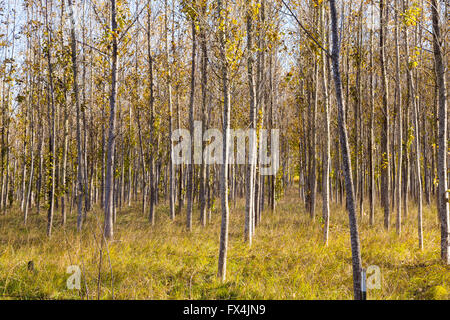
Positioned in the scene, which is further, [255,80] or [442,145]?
[255,80]

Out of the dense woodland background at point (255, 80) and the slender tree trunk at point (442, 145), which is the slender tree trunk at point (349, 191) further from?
the slender tree trunk at point (442, 145)

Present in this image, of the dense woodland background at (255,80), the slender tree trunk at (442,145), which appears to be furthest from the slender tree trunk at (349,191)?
the slender tree trunk at (442,145)

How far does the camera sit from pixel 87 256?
584 cm

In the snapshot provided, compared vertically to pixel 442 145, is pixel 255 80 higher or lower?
higher

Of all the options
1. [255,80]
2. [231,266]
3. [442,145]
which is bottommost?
[231,266]

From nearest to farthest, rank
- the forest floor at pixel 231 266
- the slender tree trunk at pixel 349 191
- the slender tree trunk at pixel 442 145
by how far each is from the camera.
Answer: the slender tree trunk at pixel 349 191
the forest floor at pixel 231 266
the slender tree trunk at pixel 442 145

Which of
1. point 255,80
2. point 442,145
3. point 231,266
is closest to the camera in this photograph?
point 442,145

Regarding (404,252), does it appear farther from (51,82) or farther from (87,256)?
(51,82)

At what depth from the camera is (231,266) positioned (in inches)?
227

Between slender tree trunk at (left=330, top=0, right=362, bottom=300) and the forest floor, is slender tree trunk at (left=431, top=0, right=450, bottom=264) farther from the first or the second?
slender tree trunk at (left=330, top=0, right=362, bottom=300)

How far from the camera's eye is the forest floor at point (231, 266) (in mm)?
4473

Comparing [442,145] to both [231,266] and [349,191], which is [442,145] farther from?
[231,266]

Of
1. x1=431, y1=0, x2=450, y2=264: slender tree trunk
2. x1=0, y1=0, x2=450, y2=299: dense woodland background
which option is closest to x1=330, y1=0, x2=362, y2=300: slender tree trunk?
x1=0, y1=0, x2=450, y2=299: dense woodland background

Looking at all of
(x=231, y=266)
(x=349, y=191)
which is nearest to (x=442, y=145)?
(x=349, y=191)
